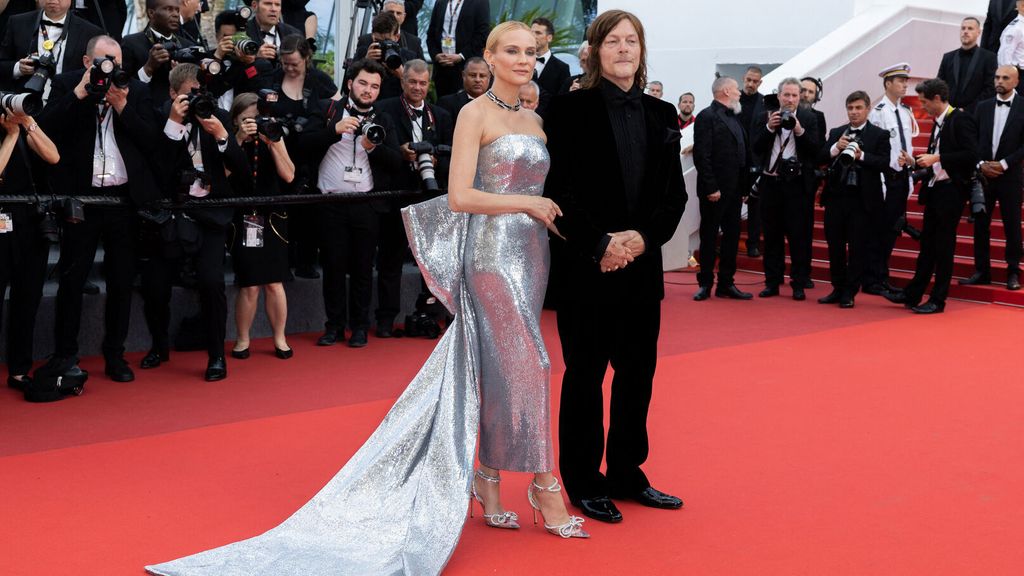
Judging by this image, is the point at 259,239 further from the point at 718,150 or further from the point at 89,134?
the point at 718,150

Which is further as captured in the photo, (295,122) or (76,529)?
(295,122)

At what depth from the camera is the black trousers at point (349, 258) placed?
A: 772cm

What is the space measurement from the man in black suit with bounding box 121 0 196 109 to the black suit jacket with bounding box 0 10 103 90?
0.82ft

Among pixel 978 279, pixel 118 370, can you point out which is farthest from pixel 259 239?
pixel 978 279

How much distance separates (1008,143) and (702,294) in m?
2.93

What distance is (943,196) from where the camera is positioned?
9.58 m

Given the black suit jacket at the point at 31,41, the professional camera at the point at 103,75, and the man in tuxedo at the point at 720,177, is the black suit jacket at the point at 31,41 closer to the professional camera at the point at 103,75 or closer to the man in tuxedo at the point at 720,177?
the professional camera at the point at 103,75

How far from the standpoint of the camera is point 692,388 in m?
6.61

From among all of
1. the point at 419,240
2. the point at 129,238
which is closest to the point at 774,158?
the point at 129,238

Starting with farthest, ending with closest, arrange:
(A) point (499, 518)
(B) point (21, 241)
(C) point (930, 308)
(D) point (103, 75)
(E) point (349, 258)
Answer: (C) point (930, 308)
(E) point (349, 258)
(B) point (21, 241)
(D) point (103, 75)
(A) point (499, 518)

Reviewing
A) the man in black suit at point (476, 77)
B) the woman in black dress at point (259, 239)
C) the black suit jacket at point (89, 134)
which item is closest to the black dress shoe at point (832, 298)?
the man in black suit at point (476, 77)

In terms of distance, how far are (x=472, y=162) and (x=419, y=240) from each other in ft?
1.23

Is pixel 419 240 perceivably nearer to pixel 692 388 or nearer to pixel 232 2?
pixel 692 388

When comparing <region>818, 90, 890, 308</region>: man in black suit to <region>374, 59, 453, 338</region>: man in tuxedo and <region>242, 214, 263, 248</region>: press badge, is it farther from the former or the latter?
<region>242, 214, 263, 248</region>: press badge
